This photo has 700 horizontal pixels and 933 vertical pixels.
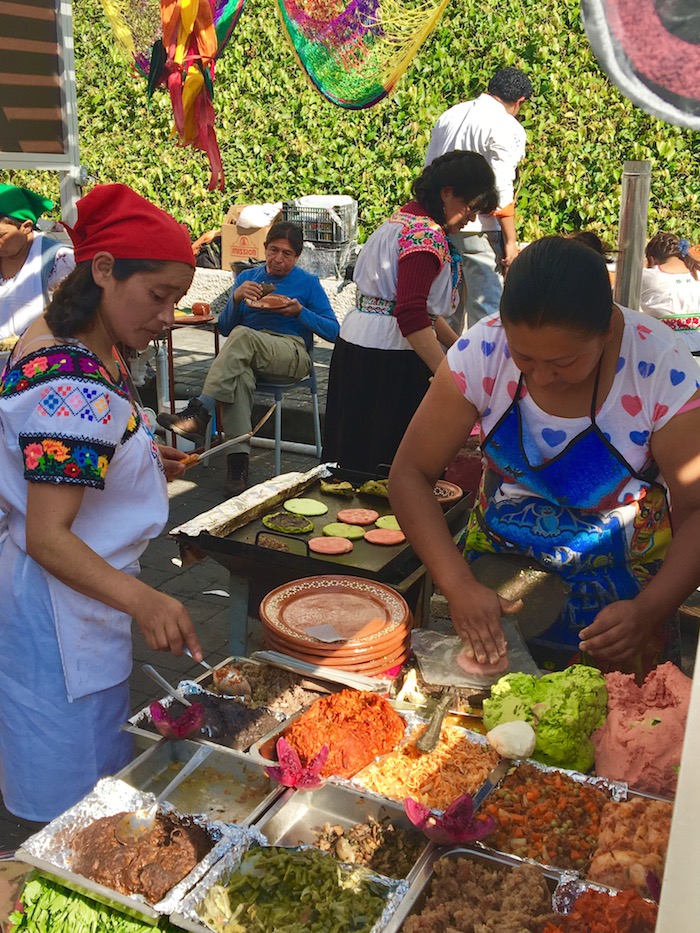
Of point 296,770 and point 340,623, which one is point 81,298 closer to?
point 340,623

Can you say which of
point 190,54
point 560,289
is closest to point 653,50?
point 560,289

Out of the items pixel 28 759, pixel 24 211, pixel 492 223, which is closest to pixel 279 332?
pixel 492 223

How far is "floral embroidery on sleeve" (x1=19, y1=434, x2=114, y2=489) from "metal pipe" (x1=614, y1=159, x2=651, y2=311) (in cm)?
254

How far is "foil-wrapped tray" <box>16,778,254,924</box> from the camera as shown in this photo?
1.58 meters

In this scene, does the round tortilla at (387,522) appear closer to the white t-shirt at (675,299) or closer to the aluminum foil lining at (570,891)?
the aluminum foil lining at (570,891)

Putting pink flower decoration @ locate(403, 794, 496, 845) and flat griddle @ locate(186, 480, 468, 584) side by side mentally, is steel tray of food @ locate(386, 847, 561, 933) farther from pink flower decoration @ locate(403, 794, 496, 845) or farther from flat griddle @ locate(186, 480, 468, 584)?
flat griddle @ locate(186, 480, 468, 584)

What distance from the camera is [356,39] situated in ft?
13.8

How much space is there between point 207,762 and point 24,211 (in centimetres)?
373

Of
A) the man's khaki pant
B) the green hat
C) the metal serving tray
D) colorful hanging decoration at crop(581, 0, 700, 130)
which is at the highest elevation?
colorful hanging decoration at crop(581, 0, 700, 130)

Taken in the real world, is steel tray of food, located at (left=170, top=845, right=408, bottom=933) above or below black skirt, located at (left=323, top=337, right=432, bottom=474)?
above

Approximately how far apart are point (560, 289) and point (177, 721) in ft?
4.08

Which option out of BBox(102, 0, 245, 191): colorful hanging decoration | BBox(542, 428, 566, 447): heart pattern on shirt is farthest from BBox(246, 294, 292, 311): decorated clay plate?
BBox(542, 428, 566, 447): heart pattern on shirt

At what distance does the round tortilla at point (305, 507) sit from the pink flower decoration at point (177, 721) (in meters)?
1.32

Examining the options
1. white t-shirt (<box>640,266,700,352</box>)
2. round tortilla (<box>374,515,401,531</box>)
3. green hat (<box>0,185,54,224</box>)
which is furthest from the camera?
white t-shirt (<box>640,266,700,352</box>)
